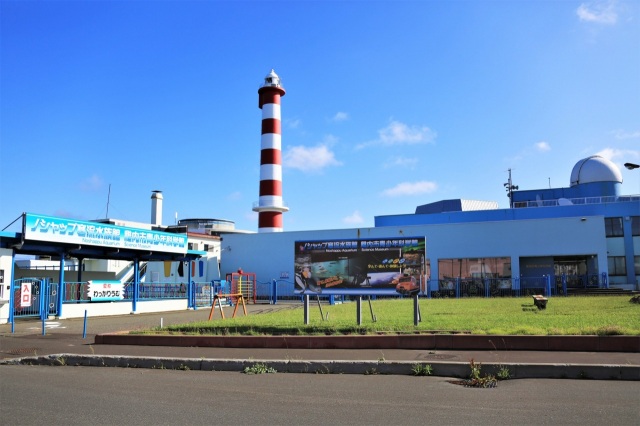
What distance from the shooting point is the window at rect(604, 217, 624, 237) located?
44.1m

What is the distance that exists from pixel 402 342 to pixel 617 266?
3845 cm

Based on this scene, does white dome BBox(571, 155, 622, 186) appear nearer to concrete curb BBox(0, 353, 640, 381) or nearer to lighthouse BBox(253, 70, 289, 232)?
lighthouse BBox(253, 70, 289, 232)

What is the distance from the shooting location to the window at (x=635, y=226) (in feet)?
143

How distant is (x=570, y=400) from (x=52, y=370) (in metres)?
9.04

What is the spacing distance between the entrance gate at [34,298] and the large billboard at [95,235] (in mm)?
1818

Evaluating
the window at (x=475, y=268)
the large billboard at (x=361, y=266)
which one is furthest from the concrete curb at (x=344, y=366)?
the window at (x=475, y=268)

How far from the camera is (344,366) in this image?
9.80 meters

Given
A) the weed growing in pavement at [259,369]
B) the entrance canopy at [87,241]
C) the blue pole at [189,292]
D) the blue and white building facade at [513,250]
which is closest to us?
the weed growing in pavement at [259,369]

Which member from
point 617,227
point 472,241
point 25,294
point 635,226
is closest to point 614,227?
point 617,227

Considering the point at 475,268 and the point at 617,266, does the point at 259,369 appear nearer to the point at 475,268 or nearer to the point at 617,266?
the point at 475,268

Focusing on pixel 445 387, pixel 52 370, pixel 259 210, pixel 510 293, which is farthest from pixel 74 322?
pixel 259 210

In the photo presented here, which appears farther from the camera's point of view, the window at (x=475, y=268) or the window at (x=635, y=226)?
the window at (x=635, y=226)

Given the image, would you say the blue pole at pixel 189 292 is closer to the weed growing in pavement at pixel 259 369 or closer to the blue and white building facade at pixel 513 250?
Result: the blue and white building facade at pixel 513 250

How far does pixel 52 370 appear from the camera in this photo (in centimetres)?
1063
